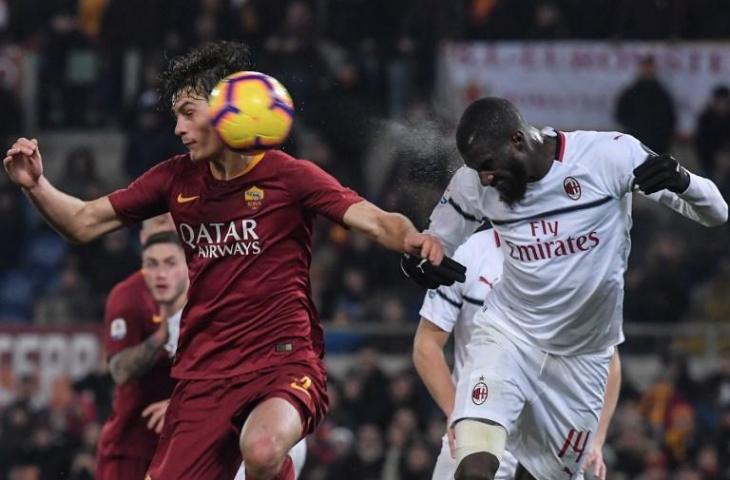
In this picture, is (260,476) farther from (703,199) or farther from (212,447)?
(703,199)

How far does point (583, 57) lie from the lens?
1720 cm

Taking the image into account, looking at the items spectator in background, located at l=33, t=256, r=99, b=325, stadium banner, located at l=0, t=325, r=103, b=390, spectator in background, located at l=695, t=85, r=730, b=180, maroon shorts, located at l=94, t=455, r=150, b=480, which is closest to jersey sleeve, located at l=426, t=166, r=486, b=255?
maroon shorts, located at l=94, t=455, r=150, b=480

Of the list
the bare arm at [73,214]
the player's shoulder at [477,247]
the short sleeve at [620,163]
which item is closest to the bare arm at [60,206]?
the bare arm at [73,214]

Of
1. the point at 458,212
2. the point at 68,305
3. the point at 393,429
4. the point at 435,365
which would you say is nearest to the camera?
the point at 458,212

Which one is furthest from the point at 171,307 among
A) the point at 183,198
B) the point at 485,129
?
the point at 485,129

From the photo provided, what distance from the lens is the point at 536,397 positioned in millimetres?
7863

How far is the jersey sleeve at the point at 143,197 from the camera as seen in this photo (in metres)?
7.48

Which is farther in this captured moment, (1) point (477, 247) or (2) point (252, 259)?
(1) point (477, 247)

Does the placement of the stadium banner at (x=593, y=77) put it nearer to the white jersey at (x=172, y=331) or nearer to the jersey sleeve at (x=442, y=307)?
the white jersey at (x=172, y=331)

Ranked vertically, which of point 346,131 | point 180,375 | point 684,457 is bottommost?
point 684,457

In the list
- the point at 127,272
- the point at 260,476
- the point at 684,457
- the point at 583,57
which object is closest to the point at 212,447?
the point at 260,476

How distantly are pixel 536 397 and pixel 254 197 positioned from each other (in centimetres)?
170

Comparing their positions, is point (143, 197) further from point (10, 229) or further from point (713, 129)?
point (10, 229)

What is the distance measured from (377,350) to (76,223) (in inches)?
305
